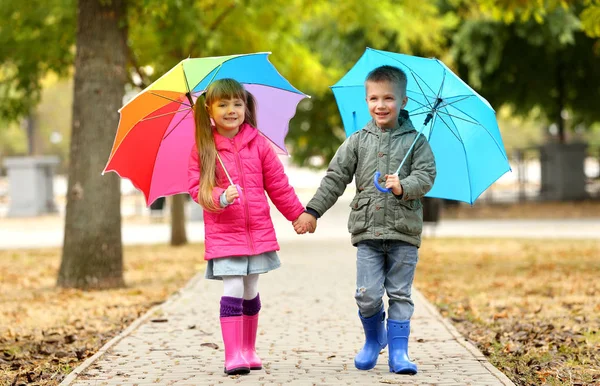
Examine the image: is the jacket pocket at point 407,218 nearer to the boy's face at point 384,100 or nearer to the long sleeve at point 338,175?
the long sleeve at point 338,175

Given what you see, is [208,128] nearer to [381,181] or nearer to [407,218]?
[381,181]

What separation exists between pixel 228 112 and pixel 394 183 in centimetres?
104

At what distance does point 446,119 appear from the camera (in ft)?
20.4

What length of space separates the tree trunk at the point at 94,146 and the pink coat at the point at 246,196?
17.5 ft

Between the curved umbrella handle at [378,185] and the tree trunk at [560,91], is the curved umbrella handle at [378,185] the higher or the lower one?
the lower one

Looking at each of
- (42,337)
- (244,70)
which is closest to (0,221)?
(42,337)

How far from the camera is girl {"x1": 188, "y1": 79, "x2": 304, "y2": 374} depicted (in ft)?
18.7

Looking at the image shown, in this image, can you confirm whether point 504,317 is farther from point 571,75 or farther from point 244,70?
point 571,75

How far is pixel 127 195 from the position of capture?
→ 48.9 metres

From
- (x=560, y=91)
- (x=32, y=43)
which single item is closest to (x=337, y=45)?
(x=560, y=91)

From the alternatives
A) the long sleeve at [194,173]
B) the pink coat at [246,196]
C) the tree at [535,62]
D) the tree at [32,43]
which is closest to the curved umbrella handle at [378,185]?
the pink coat at [246,196]

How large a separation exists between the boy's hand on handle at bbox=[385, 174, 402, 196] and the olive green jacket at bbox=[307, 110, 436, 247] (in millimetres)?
50

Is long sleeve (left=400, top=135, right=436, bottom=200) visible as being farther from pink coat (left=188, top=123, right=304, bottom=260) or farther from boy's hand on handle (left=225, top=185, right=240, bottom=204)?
boy's hand on handle (left=225, top=185, right=240, bottom=204)

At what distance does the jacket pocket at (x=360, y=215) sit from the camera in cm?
570
